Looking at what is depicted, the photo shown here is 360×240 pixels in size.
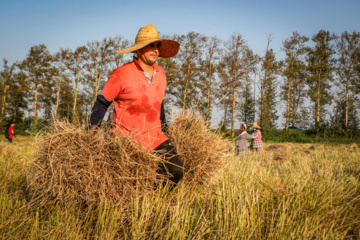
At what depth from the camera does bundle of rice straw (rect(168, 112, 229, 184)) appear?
293 cm

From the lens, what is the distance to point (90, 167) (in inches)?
87.0

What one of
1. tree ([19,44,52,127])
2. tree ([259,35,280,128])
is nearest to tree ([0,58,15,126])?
tree ([19,44,52,127])

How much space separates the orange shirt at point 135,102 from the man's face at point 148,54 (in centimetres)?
10

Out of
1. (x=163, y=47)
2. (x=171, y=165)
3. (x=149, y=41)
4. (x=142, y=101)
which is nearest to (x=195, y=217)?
(x=171, y=165)

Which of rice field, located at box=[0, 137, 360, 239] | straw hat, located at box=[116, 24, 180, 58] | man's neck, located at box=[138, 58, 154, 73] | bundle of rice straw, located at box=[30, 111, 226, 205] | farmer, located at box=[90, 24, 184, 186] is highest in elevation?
straw hat, located at box=[116, 24, 180, 58]

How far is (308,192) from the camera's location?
8.43ft

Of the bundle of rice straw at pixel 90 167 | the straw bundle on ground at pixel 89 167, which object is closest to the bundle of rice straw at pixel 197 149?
the bundle of rice straw at pixel 90 167

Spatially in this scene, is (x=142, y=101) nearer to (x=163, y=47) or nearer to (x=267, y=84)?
(x=163, y=47)

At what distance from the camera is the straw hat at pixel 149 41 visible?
2.76 meters

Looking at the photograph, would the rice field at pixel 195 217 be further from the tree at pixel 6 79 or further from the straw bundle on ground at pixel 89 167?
the tree at pixel 6 79

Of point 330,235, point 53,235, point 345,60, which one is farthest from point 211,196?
point 345,60

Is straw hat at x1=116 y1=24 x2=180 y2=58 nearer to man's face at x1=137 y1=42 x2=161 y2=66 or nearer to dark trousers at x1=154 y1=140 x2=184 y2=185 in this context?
man's face at x1=137 y1=42 x2=161 y2=66

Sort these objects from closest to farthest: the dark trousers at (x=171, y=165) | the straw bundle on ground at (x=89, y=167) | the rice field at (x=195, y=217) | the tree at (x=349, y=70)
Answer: the rice field at (x=195, y=217) → the straw bundle on ground at (x=89, y=167) → the dark trousers at (x=171, y=165) → the tree at (x=349, y=70)

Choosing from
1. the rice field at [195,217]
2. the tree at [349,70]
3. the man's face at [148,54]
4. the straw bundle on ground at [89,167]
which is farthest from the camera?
the tree at [349,70]
